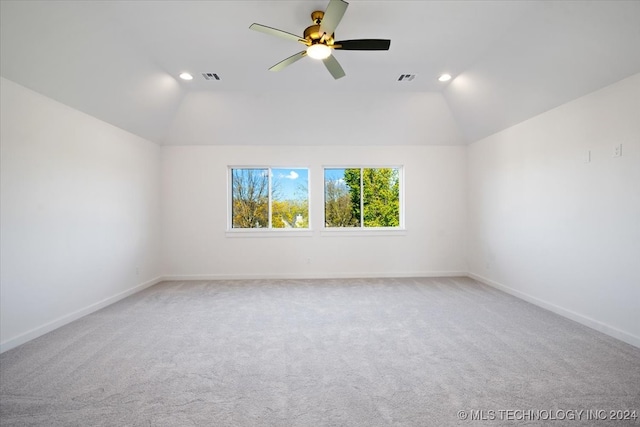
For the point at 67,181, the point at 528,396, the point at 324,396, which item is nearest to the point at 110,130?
the point at 67,181

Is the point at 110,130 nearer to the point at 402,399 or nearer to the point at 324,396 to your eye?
the point at 324,396

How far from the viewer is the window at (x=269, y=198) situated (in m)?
5.77

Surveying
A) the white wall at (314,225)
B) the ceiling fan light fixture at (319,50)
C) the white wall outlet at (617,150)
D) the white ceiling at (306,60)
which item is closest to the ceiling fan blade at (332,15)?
the ceiling fan light fixture at (319,50)

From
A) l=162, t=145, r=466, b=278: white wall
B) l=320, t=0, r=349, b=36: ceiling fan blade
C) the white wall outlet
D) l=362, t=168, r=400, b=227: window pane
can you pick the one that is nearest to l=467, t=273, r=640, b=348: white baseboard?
l=162, t=145, r=466, b=278: white wall

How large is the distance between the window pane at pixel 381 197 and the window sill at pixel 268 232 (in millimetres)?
1290

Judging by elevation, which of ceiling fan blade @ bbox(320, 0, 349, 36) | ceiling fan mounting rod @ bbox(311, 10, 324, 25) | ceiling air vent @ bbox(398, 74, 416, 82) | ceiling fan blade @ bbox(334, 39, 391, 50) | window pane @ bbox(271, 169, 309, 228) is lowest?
window pane @ bbox(271, 169, 309, 228)

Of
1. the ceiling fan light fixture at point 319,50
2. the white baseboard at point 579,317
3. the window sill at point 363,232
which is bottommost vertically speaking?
the white baseboard at point 579,317

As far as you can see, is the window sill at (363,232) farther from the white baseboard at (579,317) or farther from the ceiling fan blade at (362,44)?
the ceiling fan blade at (362,44)

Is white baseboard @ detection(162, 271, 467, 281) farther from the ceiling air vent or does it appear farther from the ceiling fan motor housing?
the ceiling fan motor housing

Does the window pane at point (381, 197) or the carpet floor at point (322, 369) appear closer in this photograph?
the carpet floor at point (322, 369)

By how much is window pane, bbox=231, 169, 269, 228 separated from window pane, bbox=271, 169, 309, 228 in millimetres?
160

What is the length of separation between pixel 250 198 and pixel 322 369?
4.07m

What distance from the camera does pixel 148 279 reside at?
5.06 meters

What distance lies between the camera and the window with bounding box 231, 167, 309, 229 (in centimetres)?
577
